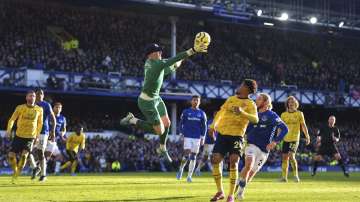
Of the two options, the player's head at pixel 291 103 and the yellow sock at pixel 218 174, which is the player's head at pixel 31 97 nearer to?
the yellow sock at pixel 218 174

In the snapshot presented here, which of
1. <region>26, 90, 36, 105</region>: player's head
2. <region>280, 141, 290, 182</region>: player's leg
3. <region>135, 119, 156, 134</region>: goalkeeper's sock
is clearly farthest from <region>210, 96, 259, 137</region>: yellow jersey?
<region>280, 141, 290, 182</region>: player's leg

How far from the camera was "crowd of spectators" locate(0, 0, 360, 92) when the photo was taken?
143 ft

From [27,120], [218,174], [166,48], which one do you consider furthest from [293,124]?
[166,48]

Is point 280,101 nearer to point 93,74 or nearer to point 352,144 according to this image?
point 352,144

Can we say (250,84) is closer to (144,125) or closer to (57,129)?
(144,125)

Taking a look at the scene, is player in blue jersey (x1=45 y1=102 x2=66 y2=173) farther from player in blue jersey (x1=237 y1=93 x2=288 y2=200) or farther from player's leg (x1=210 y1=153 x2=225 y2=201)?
player's leg (x1=210 y1=153 x2=225 y2=201)

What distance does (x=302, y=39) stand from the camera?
60.4 meters

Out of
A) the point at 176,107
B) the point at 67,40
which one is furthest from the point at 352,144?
the point at 67,40

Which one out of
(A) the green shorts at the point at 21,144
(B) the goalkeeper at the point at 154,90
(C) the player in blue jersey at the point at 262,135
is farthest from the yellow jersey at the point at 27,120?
(C) the player in blue jersey at the point at 262,135

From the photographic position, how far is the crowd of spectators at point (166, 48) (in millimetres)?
43625

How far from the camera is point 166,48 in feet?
169

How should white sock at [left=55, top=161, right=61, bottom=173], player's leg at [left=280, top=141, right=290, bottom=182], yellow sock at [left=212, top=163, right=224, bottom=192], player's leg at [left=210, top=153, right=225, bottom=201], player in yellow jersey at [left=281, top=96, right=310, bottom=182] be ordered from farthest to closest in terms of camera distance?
white sock at [left=55, top=161, right=61, bottom=173], player in yellow jersey at [left=281, top=96, right=310, bottom=182], player's leg at [left=280, top=141, right=290, bottom=182], yellow sock at [left=212, top=163, right=224, bottom=192], player's leg at [left=210, top=153, right=225, bottom=201]

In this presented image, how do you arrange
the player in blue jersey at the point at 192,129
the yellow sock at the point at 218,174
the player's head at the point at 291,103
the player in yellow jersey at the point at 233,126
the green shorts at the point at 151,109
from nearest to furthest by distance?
the player in yellow jersey at the point at 233,126 < the yellow sock at the point at 218,174 < the green shorts at the point at 151,109 < the player's head at the point at 291,103 < the player in blue jersey at the point at 192,129

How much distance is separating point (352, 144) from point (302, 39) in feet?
42.2
